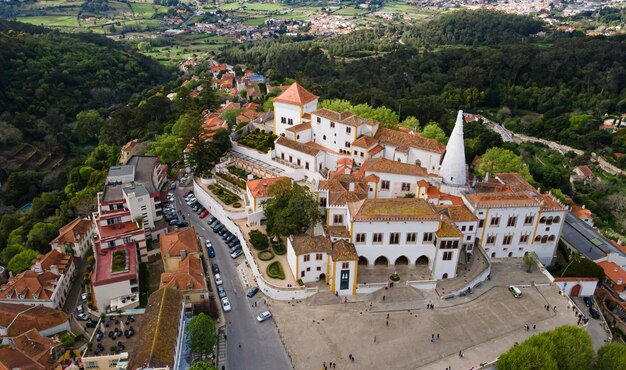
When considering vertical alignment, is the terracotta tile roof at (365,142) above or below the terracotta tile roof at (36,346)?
above

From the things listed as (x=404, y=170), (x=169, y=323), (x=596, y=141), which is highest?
(x=404, y=170)

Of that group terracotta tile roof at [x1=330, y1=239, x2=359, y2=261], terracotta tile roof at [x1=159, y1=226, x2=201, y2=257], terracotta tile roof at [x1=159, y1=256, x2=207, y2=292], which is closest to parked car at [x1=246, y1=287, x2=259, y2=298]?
terracotta tile roof at [x1=159, y1=256, x2=207, y2=292]

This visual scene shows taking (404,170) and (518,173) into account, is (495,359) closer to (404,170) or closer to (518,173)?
(404,170)

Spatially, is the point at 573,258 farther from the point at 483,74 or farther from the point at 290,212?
the point at 483,74

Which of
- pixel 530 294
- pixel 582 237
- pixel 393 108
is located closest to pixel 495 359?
pixel 530 294

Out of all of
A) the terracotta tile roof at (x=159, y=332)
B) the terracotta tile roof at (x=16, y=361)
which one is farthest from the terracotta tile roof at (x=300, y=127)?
the terracotta tile roof at (x=16, y=361)

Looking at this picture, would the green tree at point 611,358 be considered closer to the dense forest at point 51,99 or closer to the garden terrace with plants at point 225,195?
the garden terrace with plants at point 225,195

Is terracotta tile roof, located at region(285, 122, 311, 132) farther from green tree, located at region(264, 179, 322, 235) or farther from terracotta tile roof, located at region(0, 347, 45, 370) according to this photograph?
terracotta tile roof, located at region(0, 347, 45, 370)

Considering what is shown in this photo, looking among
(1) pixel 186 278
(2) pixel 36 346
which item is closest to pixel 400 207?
(1) pixel 186 278
